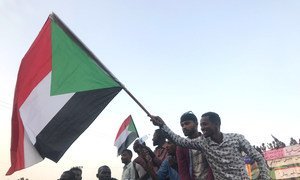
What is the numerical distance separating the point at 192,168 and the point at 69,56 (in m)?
2.32

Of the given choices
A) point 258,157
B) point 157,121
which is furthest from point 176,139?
point 258,157

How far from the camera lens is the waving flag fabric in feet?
34.8

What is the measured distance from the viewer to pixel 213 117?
4.08 meters

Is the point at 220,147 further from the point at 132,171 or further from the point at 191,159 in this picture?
the point at 132,171

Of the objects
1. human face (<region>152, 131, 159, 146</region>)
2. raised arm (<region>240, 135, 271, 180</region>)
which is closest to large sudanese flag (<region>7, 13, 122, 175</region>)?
human face (<region>152, 131, 159, 146</region>)

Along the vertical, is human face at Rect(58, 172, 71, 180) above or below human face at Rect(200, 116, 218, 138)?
below

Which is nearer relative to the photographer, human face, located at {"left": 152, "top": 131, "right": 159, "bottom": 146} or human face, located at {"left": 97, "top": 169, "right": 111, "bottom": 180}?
human face, located at {"left": 152, "top": 131, "right": 159, "bottom": 146}

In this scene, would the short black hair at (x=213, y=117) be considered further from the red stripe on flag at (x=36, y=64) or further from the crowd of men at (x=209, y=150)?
the red stripe on flag at (x=36, y=64)

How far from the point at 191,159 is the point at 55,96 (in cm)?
211

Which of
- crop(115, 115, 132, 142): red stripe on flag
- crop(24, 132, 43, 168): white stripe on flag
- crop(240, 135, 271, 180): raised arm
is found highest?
crop(115, 115, 132, 142): red stripe on flag

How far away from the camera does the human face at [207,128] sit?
4.01 metres

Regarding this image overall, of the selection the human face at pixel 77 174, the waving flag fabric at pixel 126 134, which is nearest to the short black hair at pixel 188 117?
the human face at pixel 77 174

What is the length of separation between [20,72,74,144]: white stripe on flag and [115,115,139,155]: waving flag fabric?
5967 mm

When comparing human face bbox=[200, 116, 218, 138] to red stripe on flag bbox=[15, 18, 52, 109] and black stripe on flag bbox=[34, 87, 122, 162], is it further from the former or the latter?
red stripe on flag bbox=[15, 18, 52, 109]
